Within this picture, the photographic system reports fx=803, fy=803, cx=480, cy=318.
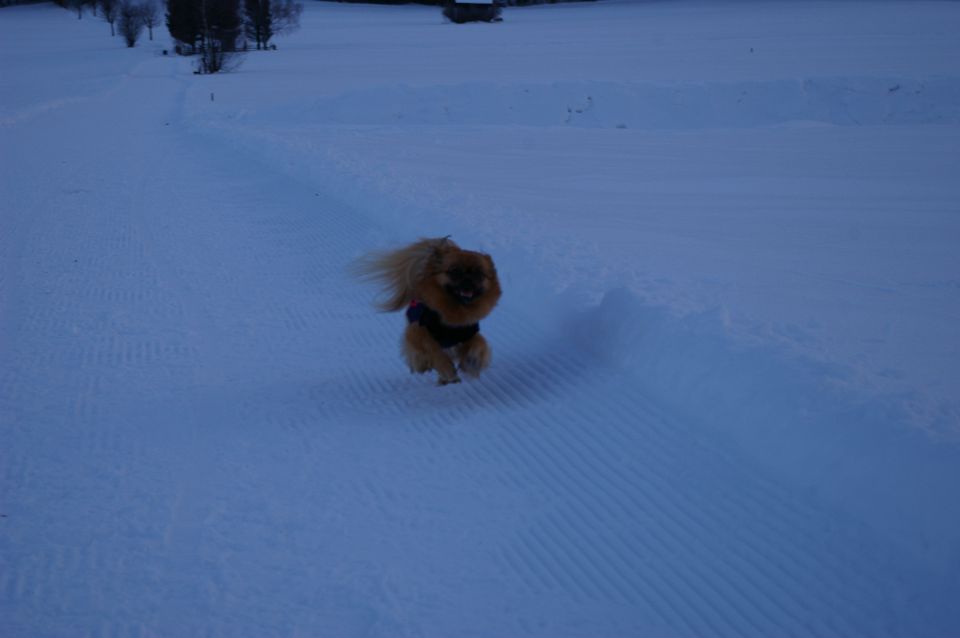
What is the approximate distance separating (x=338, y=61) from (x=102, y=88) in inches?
528

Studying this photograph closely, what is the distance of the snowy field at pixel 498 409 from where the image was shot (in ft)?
10.6

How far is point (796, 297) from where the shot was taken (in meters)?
6.61

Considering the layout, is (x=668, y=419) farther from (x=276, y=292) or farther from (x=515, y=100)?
(x=515, y=100)

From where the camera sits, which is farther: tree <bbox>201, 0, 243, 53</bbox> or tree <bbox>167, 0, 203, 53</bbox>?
tree <bbox>167, 0, 203, 53</bbox>

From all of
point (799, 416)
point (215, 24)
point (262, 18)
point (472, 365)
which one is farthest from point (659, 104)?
point (262, 18)

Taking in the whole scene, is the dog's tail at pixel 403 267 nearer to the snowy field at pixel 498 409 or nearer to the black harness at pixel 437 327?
the black harness at pixel 437 327

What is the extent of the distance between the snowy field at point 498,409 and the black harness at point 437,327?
45cm

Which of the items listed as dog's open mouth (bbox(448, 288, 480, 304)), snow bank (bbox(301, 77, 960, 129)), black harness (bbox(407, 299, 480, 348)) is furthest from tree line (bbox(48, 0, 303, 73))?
dog's open mouth (bbox(448, 288, 480, 304))

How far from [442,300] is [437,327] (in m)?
0.22

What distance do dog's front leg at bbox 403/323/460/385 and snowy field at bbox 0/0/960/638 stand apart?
0.69 ft

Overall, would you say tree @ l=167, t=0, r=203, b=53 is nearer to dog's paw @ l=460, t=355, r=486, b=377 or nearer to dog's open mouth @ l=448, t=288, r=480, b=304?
dog's paw @ l=460, t=355, r=486, b=377

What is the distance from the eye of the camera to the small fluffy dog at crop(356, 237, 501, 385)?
16.6ft

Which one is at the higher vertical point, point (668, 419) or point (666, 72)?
point (666, 72)

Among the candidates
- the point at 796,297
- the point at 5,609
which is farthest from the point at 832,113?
the point at 5,609
